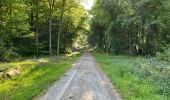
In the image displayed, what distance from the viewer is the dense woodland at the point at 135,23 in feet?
157

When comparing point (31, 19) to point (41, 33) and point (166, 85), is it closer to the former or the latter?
point (41, 33)

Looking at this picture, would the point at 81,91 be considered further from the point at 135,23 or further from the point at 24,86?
A: the point at 135,23

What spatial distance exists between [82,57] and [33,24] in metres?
10.4

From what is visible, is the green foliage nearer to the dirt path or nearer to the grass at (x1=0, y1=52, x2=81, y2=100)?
the grass at (x1=0, y1=52, x2=81, y2=100)

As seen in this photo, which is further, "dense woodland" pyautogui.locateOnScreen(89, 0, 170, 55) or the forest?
"dense woodland" pyautogui.locateOnScreen(89, 0, 170, 55)

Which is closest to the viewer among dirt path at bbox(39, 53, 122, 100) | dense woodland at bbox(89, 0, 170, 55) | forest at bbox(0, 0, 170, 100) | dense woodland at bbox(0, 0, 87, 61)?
dirt path at bbox(39, 53, 122, 100)

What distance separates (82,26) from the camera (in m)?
76.0

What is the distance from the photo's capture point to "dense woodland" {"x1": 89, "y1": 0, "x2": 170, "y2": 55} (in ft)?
157

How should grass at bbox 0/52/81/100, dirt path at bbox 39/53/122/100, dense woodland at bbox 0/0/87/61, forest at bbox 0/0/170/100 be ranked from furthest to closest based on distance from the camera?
1. dense woodland at bbox 0/0/87/61
2. forest at bbox 0/0/170/100
3. grass at bbox 0/52/81/100
4. dirt path at bbox 39/53/122/100

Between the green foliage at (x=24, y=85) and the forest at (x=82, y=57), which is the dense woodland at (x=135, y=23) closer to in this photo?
the forest at (x=82, y=57)

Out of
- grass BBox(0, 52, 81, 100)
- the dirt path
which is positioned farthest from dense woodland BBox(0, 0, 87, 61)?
the dirt path

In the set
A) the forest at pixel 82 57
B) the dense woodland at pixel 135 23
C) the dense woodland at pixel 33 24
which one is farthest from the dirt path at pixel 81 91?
the dense woodland at pixel 135 23

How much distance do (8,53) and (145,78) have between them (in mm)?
18529

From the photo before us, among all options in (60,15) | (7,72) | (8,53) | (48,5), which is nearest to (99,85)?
(7,72)
